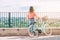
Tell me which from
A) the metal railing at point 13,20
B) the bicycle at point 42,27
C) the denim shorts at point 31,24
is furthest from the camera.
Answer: the metal railing at point 13,20

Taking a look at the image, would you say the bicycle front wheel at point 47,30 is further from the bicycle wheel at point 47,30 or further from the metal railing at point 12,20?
the metal railing at point 12,20

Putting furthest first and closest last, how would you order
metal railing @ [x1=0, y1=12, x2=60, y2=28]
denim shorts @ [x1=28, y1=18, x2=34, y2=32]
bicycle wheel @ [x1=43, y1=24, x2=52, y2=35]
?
1. metal railing @ [x1=0, y1=12, x2=60, y2=28]
2. bicycle wheel @ [x1=43, y1=24, x2=52, y2=35]
3. denim shorts @ [x1=28, y1=18, x2=34, y2=32]

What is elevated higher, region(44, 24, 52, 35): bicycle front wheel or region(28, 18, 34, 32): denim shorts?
region(28, 18, 34, 32): denim shorts

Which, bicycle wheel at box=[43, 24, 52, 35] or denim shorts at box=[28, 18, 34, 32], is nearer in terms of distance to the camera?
denim shorts at box=[28, 18, 34, 32]

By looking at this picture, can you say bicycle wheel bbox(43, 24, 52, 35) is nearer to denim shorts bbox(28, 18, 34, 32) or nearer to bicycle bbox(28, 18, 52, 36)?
bicycle bbox(28, 18, 52, 36)

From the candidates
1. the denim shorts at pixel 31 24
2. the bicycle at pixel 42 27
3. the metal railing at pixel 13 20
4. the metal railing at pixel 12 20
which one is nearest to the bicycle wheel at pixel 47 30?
the bicycle at pixel 42 27

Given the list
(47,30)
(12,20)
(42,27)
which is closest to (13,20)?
(12,20)

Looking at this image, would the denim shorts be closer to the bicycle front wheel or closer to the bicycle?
the bicycle

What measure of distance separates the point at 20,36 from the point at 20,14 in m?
1.80

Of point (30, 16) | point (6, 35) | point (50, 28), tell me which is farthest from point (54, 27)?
point (6, 35)

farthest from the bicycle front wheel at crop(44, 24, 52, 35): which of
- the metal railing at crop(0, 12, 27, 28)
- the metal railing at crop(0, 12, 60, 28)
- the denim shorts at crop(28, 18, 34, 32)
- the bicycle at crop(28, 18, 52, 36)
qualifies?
the metal railing at crop(0, 12, 27, 28)

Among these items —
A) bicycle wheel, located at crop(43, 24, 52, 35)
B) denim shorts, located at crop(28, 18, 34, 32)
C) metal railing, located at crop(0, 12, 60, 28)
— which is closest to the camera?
denim shorts, located at crop(28, 18, 34, 32)

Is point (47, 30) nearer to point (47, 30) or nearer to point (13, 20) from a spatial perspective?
point (47, 30)

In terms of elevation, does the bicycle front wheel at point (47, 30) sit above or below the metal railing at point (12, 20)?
below
